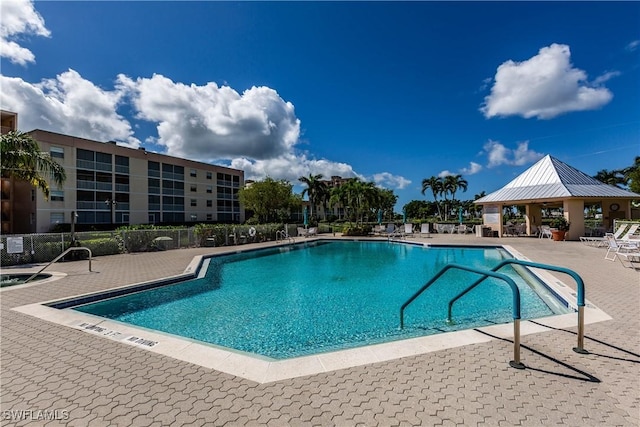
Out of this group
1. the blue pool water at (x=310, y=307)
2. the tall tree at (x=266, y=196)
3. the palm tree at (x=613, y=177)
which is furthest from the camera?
the palm tree at (x=613, y=177)

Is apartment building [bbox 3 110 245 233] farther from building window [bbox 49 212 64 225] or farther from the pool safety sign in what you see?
the pool safety sign

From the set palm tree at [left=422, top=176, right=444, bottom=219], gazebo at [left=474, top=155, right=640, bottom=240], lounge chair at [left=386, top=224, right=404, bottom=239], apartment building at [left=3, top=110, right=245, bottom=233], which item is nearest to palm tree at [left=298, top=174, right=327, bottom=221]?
apartment building at [left=3, top=110, right=245, bottom=233]

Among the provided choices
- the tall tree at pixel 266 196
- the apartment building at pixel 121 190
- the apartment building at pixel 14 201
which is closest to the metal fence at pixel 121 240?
the apartment building at pixel 121 190

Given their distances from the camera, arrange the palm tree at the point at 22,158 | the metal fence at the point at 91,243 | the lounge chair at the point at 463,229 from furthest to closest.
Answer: the lounge chair at the point at 463,229 < the palm tree at the point at 22,158 < the metal fence at the point at 91,243

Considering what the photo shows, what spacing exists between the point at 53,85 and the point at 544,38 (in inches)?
986

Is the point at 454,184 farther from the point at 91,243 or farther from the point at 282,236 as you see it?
the point at 91,243

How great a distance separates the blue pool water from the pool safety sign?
7.85 meters

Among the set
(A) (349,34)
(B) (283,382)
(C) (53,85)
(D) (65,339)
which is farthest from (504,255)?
(C) (53,85)

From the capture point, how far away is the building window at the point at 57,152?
28.3 m

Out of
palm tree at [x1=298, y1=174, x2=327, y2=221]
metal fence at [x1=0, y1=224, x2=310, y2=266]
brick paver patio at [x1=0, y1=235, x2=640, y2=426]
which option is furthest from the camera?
palm tree at [x1=298, y1=174, x2=327, y2=221]

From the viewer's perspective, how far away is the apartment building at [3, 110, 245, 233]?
28.1m

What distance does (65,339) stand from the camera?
4289mm

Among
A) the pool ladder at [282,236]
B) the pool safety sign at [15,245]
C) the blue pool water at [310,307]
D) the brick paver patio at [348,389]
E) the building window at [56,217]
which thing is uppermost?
the building window at [56,217]

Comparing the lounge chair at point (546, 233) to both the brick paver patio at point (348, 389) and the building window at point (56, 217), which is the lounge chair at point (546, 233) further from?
the building window at point (56, 217)
